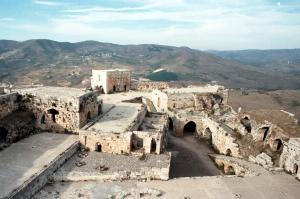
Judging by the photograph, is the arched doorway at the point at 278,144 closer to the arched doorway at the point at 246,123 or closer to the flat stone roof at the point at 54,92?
the arched doorway at the point at 246,123

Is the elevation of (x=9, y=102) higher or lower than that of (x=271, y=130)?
higher

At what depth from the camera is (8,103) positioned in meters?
23.0

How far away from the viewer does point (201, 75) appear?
143 metres

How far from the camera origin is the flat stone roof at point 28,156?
16500 mm

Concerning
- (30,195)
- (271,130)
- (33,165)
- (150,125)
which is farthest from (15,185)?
(271,130)

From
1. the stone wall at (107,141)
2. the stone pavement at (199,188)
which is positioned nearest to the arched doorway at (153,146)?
the stone wall at (107,141)

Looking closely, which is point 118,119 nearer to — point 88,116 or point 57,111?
point 88,116

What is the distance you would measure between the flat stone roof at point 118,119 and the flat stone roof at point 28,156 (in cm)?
205

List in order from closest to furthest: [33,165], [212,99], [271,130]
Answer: [33,165]
[271,130]
[212,99]

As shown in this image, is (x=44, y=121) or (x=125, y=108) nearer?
(x=44, y=121)

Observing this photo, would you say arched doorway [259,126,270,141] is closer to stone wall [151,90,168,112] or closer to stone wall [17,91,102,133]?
stone wall [151,90,168,112]

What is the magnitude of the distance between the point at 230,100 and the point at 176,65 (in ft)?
305

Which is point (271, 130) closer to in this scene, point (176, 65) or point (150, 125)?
point (150, 125)

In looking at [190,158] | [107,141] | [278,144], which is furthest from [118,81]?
[278,144]
